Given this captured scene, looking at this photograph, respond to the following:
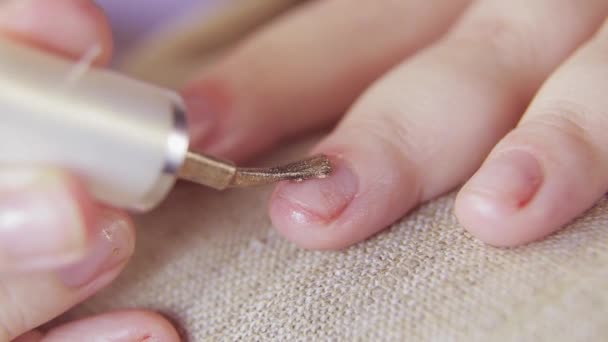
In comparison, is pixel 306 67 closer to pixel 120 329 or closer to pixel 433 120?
pixel 433 120

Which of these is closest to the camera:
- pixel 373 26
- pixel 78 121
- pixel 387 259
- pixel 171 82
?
pixel 78 121

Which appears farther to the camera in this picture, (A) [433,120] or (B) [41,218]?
(A) [433,120]

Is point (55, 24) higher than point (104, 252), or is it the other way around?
point (55, 24)

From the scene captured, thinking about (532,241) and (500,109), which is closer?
(532,241)

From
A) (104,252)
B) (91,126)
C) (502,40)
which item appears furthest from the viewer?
(502,40)

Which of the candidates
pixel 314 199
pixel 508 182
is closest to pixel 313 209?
pixel 314 199

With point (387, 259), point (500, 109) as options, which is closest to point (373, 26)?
point (500, 109)

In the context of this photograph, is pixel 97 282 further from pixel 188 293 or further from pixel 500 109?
pixel 500 109
